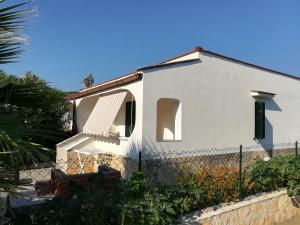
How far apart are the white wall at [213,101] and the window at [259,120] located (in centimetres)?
40

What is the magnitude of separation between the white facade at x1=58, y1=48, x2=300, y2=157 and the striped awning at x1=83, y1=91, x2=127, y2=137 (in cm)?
84

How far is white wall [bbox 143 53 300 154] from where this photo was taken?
11.8m

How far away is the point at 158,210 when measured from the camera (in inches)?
245

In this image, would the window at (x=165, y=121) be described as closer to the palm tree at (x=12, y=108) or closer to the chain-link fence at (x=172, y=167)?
the chain-link fence at (x=172, y=167)

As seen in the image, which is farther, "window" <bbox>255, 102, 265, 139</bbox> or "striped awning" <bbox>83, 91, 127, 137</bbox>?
"window" <bbox>255, 102, 265, 139</bbox>

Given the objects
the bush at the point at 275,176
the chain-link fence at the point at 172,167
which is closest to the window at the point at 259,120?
the chain-link fence at the point at 172,167

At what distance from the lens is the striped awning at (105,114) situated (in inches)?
517

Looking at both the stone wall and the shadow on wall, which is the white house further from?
the stone wall

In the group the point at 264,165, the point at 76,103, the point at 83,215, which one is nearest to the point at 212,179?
the point at 264,165

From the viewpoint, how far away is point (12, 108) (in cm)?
518

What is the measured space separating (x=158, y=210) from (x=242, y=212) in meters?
3.23

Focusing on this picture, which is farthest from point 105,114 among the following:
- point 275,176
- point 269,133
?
point 269,133

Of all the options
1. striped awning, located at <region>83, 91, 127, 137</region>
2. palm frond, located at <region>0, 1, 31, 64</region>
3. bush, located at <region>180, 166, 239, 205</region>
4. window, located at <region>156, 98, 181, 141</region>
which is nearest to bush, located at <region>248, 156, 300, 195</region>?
bush, located at <region>180, 166, 239, 205</region>

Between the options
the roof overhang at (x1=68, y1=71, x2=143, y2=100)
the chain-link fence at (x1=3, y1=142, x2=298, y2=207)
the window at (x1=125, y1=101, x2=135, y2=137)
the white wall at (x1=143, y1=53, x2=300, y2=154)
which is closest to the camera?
the chain-link fence at (x1=3, y1=142, x2=298, y2=207)
